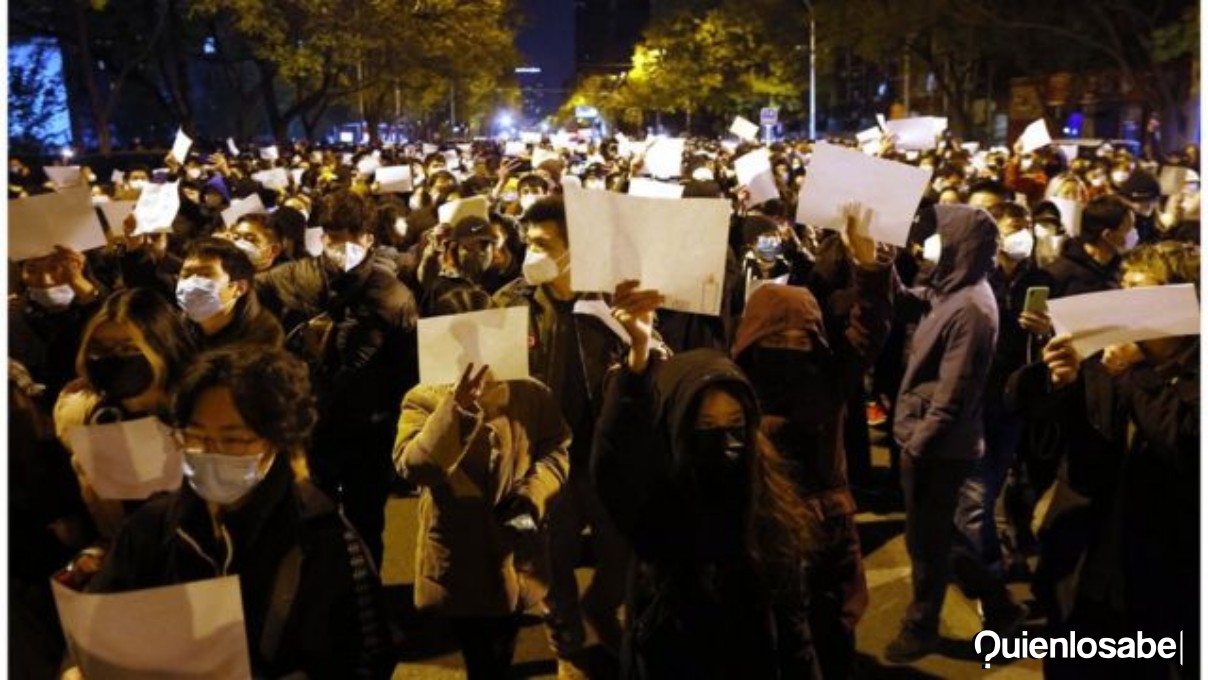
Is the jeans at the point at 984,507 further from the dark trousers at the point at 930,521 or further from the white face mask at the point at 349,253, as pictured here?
the white face mask at the point at 349,253

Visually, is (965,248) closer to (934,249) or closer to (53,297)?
(934,249)

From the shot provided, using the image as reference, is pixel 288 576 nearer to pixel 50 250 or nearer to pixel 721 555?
pixel 721 555

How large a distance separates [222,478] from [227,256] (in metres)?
2.02

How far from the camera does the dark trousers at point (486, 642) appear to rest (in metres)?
4.03

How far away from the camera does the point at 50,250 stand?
503 cm

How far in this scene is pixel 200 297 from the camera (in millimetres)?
4406

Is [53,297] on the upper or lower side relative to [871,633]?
upper

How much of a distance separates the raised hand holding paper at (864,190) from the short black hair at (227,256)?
2.18 metres

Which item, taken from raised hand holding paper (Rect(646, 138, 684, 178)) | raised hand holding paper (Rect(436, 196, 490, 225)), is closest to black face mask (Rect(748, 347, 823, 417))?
raised hand holding paper (Rect(436, 196, 490, 225))

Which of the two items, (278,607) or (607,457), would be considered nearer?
(278,607)

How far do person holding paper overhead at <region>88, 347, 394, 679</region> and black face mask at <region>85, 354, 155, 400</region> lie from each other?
1.03m

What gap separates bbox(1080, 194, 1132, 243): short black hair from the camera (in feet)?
21.6

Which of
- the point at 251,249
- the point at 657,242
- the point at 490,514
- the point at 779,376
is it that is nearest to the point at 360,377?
the point at 490,514

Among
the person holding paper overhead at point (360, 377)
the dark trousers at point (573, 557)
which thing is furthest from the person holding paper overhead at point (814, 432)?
the person holding paper overhead at point (360, 377)
